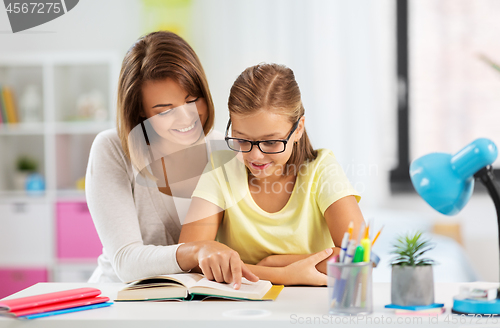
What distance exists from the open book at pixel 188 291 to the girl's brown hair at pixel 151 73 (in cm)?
43

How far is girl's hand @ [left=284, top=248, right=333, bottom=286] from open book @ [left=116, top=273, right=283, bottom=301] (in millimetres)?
97

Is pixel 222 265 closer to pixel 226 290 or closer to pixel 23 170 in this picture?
pixel 226 290

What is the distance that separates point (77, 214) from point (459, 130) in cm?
232

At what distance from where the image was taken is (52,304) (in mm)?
823

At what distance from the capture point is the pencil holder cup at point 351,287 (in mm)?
743

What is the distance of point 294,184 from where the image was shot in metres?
1.24

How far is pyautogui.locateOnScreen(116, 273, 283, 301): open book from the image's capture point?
34.6 inches

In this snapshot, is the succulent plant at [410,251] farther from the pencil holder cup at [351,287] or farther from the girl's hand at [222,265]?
the girl's hand at [222,265]

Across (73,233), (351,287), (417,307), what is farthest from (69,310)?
(73,233)

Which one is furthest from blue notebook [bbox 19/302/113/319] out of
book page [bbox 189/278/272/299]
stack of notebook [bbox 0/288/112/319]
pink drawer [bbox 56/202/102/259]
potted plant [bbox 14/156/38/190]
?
potted plant [bbox 14/156/38/190]

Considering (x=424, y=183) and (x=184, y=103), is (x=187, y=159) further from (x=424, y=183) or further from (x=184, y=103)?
(x=424, y=183)

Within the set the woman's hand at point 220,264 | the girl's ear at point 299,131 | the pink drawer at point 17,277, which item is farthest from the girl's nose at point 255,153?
the pink drawer at point 17,277

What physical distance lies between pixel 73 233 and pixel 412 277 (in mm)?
2300

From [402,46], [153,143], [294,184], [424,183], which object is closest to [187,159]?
[153,143]
